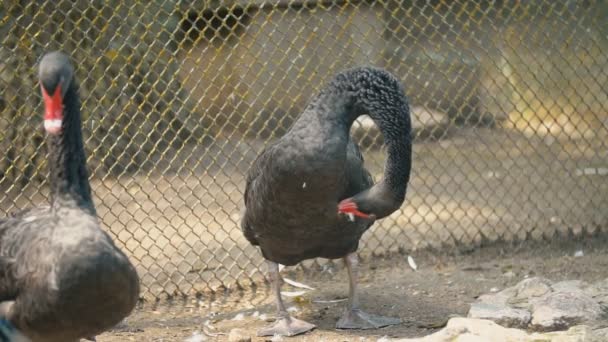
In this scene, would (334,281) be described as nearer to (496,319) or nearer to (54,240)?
(496,319)

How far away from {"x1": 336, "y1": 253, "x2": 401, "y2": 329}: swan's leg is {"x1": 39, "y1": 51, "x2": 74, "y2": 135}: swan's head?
2320 mm

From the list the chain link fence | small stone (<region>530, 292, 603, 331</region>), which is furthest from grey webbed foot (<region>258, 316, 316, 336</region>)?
small stone (<region>530, 292, 603, 331</region>)

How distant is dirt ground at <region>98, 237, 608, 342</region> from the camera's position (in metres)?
5.26

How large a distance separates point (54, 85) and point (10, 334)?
1.13 meters

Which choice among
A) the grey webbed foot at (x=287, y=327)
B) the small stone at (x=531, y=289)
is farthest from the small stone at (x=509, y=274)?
the grey webbed foot at (x=287, y=327)

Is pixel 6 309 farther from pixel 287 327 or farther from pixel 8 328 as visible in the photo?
pixel 287 327

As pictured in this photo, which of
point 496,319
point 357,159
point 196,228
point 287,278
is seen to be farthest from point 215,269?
point 496,319

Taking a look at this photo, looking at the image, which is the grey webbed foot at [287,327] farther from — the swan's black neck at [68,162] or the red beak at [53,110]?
the red beak at [53,110]

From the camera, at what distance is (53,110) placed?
3576 mm

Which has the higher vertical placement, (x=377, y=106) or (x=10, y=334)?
(x=377, y=106)

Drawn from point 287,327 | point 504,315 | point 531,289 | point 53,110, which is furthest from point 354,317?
point 53,110

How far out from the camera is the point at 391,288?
19.6 ft

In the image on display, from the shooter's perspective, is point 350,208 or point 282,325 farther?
point 282,325

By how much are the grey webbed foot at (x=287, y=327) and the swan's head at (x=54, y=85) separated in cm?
207
